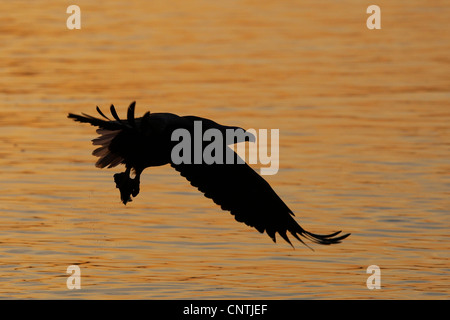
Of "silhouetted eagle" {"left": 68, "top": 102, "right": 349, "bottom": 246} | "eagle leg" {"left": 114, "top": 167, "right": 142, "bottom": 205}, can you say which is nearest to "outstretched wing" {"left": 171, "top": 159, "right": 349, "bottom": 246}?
"silhouetted eagle" {"left": 68, "top": 102, "right": 349, "bottom": 246}

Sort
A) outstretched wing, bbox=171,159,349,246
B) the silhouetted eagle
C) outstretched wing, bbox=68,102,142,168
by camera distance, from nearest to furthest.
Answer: outstretched wing, bbox=68,102,142,168 < the silhouetted eagle < outstretched wing, bbox=171,159,349,246

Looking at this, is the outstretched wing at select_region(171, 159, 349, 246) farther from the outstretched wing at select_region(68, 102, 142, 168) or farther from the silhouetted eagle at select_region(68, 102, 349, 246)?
the outstretched wing at select_region(68, 102, 142, 168)

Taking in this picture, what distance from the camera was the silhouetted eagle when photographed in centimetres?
844

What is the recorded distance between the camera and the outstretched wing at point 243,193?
8.72 m

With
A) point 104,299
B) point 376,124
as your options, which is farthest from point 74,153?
point 104,299

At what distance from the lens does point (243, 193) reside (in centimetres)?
878

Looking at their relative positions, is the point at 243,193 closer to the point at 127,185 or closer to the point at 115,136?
the point at 127,185

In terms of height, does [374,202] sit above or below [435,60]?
below

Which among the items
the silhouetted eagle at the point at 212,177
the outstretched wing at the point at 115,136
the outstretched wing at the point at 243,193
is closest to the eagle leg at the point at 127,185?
the silhouetted eagle at the point at 212,177

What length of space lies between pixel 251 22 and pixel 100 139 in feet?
41.9

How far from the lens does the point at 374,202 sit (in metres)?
12.0

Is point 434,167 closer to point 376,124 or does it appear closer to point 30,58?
point 376,124

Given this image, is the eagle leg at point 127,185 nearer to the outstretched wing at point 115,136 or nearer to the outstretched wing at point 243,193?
the outstretched wing at point 115,136
